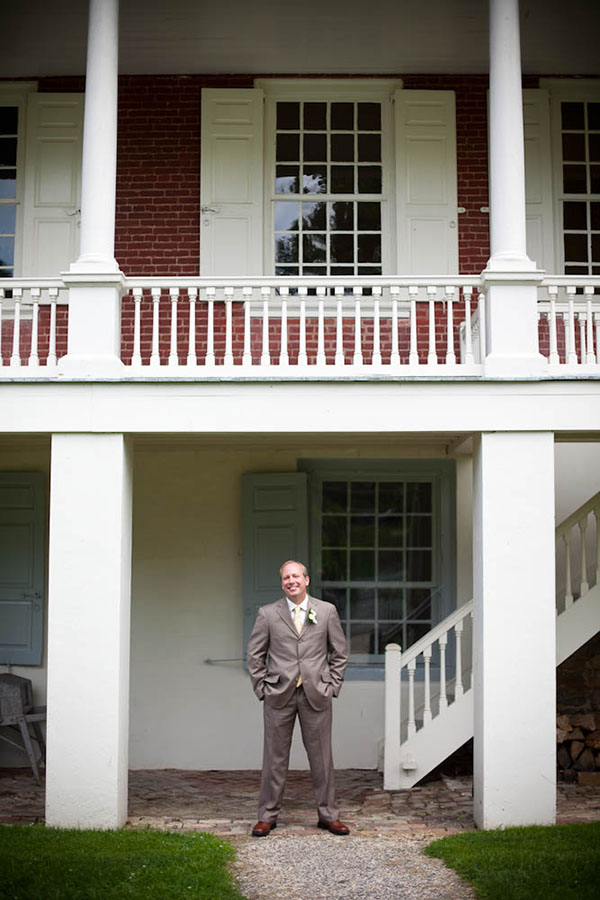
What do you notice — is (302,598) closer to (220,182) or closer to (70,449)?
(70,449)

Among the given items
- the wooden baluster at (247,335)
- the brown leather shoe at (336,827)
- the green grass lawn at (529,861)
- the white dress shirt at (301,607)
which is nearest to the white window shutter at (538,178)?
the wooden baluster at (247,335)

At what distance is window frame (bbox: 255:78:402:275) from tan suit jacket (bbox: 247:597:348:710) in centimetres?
388

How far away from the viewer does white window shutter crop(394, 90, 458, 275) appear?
32.4 feet

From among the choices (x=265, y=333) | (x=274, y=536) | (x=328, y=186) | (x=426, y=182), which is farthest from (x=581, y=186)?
(x=274, y=536)

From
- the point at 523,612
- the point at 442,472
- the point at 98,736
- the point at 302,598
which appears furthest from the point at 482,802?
the point at 442,472

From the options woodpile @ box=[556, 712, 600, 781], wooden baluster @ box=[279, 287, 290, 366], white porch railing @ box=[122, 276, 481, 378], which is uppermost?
white porch railing @ box=[122, 276, 481, 378]

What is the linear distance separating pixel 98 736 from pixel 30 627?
10.1 feet

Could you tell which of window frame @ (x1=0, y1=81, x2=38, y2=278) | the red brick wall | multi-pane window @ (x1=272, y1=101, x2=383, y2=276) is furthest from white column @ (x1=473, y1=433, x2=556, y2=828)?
Result: window frame @ (x1=0, y1=81, x2=38, y2=278)

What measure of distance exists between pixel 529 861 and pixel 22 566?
5.83m

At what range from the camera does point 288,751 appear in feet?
24.2

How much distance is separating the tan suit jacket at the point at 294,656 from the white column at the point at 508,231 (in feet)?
7.40

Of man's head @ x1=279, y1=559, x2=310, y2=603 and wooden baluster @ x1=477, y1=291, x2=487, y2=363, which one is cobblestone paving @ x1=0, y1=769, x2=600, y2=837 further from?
wooden baluster @ x1=477, y1=291, x2=487, y2=363

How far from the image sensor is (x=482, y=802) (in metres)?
7.27

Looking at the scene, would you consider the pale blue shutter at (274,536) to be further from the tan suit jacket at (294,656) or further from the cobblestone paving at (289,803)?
the tan suit jacket at (294,656)
